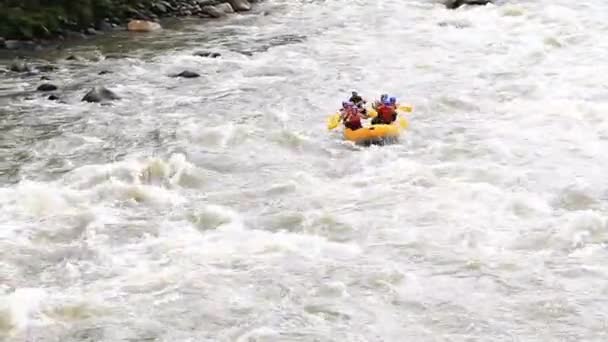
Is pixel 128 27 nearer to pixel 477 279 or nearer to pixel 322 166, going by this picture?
pixel 322 166

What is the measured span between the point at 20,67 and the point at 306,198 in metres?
7.92

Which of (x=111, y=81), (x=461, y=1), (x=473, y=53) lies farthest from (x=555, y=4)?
(x=111, y=81)

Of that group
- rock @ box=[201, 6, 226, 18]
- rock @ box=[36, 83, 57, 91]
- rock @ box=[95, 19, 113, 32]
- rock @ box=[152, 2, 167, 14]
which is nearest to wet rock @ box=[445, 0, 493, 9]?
rock @ box=[201, 6, 226, 18]

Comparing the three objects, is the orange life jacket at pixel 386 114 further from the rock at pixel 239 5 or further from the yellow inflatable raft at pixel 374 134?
the rock at pixel 239 5

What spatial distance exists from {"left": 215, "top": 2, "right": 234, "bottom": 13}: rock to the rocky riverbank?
25 centimetres

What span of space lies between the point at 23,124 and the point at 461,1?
11086 millimetres

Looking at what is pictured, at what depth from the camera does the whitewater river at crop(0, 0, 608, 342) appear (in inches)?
308

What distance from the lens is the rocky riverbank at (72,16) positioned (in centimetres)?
1722

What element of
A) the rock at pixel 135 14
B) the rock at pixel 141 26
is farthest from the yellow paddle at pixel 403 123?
the rock at pixel 135 14

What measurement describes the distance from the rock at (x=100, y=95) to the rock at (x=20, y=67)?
2207 mm

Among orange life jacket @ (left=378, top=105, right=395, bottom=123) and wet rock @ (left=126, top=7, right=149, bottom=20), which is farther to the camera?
wet rock @ (left=126, top=7, right=149, bottom=20)

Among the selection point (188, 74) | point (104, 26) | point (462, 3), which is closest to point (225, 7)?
point (104, 26)

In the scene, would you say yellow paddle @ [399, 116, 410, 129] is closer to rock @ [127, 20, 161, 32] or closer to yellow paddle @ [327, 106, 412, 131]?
yellow paddle @ [327, 106, 412, 131]

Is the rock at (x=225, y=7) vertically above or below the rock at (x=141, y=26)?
above
